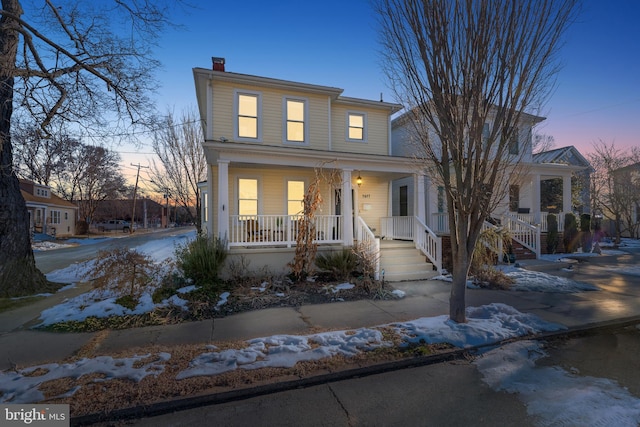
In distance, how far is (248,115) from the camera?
33.1 ft

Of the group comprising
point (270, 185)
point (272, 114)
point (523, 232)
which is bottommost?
point (523, 232)

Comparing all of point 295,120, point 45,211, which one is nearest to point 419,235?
point 295,120

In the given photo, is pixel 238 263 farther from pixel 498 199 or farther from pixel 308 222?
pixel 498 199

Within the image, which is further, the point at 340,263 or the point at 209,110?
the point at 209,110

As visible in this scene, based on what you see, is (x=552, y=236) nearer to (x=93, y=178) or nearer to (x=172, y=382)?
(x=172, y=382)

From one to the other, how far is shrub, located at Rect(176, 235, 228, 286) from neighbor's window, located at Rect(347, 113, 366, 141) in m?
7.04

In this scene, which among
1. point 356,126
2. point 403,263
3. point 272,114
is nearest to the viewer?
point 403,263

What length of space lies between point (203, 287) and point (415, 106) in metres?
5.67

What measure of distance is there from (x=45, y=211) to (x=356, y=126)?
30.3 metres

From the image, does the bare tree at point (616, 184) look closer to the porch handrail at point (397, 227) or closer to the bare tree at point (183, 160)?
the porch handrail at point (397, 227)

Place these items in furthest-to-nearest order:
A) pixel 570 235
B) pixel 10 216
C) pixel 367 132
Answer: pixel 570 235, pixel 367 132, pixel 10 216

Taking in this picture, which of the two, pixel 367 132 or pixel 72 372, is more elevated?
pixel 367 132

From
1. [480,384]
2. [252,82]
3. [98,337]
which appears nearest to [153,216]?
[252,82]

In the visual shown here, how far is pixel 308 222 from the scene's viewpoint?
7.72 metres
